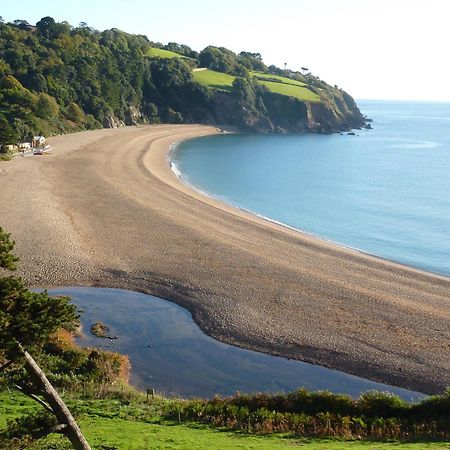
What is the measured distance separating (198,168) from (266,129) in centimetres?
5366

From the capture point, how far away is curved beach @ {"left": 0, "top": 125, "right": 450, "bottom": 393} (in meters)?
23.2

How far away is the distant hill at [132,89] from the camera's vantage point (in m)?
87.5

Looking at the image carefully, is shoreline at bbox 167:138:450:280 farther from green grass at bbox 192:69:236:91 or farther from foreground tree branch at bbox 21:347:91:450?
green grass at bbox 192:69:236:91

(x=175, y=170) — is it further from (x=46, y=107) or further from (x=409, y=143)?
(x=409, y=143)

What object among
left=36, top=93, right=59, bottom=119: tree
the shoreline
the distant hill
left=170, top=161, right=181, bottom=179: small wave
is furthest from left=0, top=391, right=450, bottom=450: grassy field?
left=36, top=93, right=59, bottom=119: tree

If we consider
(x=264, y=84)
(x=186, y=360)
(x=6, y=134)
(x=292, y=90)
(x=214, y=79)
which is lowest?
(x=186, y=360)

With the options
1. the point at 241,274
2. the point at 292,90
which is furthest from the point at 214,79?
the point at 241,274

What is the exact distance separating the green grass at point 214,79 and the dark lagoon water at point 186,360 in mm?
101660

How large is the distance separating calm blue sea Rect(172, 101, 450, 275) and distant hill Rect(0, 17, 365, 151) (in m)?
13.3

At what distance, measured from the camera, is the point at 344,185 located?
2606 inches

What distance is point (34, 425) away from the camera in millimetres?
10188

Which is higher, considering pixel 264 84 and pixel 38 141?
pixel 264 84

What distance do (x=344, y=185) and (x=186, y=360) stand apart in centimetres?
4747

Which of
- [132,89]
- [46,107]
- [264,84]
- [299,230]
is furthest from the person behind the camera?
[264,84]
